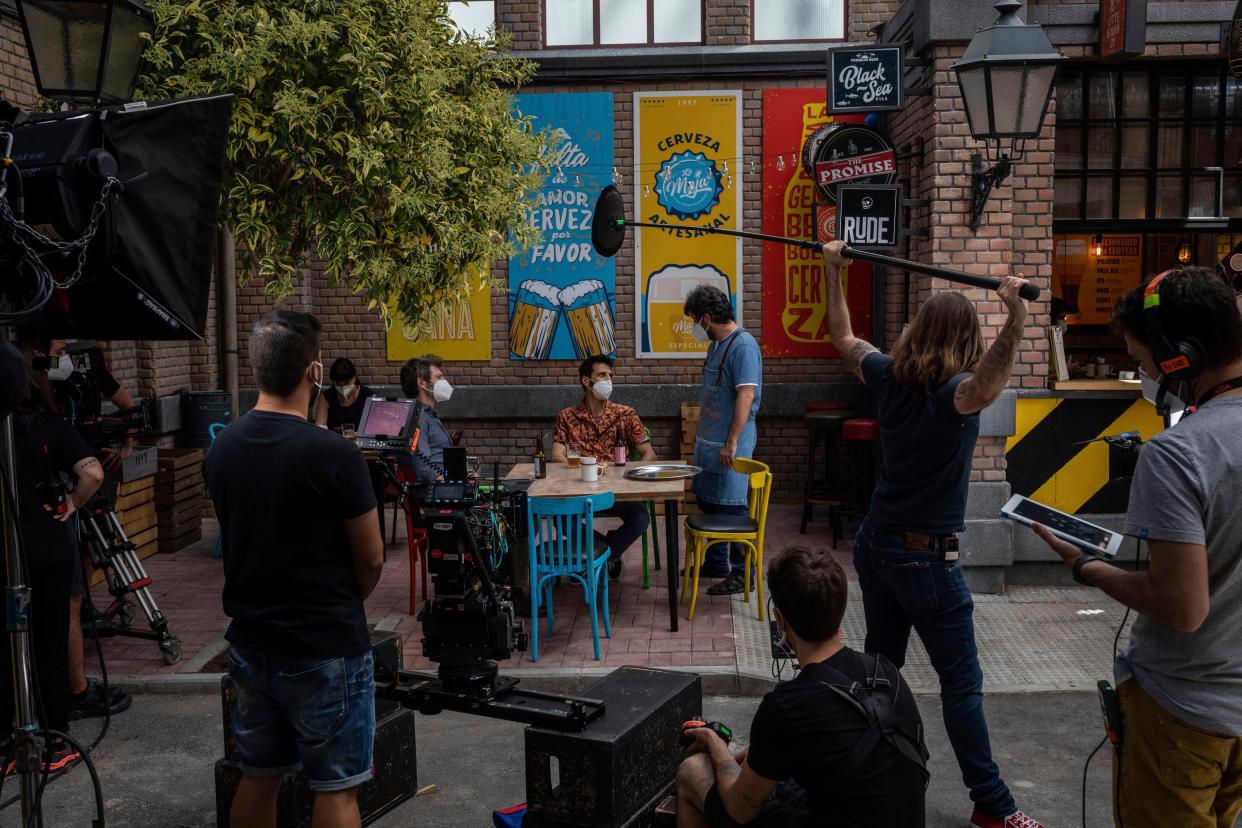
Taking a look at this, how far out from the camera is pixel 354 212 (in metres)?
6.67

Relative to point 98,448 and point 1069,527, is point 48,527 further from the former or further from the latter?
point 1069,527

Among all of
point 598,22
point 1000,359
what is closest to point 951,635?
point 1000,359

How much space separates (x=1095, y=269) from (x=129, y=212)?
1161cm

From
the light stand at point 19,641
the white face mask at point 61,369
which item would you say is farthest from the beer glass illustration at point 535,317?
the light stand at point 19,641

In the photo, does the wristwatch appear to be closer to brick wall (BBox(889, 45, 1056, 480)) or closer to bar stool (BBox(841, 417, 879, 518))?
brick wall (BBox(889, 45, 1056, 480))

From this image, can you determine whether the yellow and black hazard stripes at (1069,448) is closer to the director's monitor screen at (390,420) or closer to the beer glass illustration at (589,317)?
the director's monitor screen at (390,420)

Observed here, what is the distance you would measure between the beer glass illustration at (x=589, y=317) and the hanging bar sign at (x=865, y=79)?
3.81 meters

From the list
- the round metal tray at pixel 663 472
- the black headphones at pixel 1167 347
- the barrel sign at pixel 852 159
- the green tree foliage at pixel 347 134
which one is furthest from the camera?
the barrel sign at pixel 852 159

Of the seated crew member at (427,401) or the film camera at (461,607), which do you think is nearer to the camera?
the film camera at (461,607)

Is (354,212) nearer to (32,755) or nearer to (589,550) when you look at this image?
(589,550)

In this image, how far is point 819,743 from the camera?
119 inches

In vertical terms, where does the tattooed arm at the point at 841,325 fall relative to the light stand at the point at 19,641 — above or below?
above

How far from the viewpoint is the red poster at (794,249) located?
1111 cm

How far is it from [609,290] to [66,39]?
6546 millimetres
